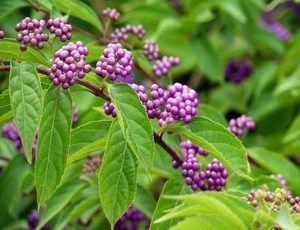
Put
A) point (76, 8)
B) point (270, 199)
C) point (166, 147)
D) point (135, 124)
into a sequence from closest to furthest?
1. point (270, 199)
2. point (135, 124)
3. point (166, 147)
4. point (76, 8)

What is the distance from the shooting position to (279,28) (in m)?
4.39

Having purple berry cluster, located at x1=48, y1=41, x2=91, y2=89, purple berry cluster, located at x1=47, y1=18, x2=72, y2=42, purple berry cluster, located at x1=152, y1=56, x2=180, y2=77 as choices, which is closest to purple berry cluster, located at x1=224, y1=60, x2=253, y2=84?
purple berry cluster, located at x1=152, y1=56, x2=180, y2=77

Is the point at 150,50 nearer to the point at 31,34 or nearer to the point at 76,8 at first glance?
the point at 76,8

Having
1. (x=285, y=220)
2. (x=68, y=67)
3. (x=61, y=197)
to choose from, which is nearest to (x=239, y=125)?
(x=61, y=197)

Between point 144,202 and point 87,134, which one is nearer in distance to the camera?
point 87,134

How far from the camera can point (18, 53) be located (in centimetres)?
199

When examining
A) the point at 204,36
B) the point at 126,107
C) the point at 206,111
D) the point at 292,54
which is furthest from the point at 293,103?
the point at 126,107

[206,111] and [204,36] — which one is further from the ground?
[206,111]

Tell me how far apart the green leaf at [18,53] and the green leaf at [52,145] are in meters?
0.11

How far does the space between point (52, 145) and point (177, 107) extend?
14.1 inches

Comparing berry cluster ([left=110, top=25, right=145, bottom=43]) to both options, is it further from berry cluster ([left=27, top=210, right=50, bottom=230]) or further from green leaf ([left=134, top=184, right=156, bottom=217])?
berry cluster ([left=27, top=210, right=50, bottom=230])

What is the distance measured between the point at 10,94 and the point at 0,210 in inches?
49.3

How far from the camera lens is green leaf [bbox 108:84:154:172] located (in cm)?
191

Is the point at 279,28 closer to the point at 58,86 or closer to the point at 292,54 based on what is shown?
the point at 292,54
